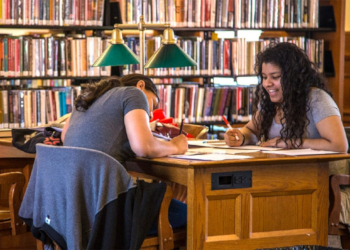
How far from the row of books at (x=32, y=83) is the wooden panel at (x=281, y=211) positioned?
2.71 metres

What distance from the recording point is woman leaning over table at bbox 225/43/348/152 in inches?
106

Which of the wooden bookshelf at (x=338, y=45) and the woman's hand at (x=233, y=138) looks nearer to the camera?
the woman's hand at (x=233, y=138)

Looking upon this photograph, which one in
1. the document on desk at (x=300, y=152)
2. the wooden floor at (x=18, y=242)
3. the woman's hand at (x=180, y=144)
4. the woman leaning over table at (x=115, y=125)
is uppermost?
the woman leaning over table at (x=115, y=125)

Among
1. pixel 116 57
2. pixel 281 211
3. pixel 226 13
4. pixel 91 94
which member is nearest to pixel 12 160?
pixel 116 57

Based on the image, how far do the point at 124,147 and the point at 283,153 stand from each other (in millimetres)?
652

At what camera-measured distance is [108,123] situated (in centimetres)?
238

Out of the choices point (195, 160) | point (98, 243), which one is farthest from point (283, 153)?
point (98, 243)

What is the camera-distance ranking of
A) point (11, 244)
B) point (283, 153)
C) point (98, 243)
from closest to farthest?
point (98, 243), point (283, 153), point (11, 244)

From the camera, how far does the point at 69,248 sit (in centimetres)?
217

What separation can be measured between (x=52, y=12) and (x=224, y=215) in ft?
8.61

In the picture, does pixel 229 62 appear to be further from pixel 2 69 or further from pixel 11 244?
pixel 11 244

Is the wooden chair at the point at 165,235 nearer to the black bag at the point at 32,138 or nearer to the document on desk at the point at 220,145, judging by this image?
the document on desk at the point at 220,145

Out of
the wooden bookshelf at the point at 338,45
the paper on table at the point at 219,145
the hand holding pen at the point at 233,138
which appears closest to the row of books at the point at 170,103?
the wooden bookshelf at the point at 338,45

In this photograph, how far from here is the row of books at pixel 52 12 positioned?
4340 millimetres
